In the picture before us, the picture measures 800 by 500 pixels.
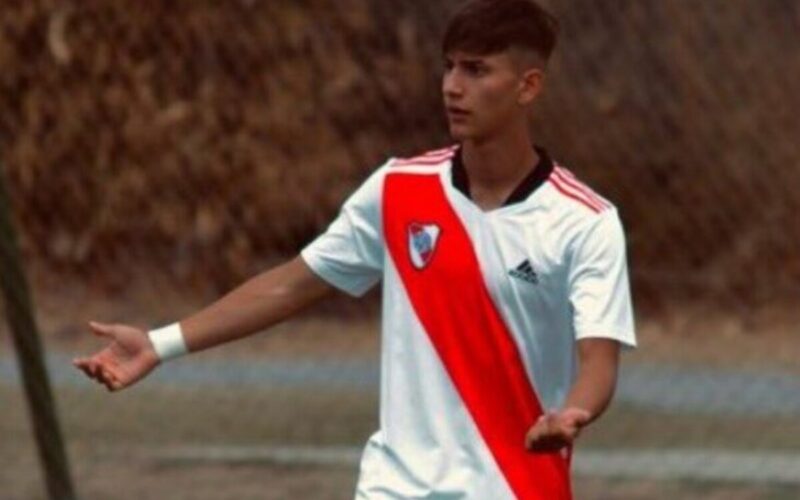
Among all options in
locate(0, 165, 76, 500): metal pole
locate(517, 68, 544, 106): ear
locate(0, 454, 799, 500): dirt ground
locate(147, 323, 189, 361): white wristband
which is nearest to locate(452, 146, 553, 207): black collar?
locate(517, 68, 544, 106): ear

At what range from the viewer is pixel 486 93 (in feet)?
20.9

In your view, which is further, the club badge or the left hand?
the club badge

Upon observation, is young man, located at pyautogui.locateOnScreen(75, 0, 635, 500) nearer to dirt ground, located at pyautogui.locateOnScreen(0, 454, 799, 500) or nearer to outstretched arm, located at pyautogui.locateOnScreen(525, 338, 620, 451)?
outstretched arm, located at pyautogui.locateOnScreen(525, 338, 620, 451)

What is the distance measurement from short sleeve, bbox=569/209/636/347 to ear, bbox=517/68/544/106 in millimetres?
286

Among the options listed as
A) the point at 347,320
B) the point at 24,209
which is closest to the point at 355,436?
the point at 347,320

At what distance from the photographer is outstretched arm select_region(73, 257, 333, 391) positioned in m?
6.51

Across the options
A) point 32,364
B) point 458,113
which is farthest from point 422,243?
point 32,364

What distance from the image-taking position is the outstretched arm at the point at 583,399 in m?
5.79

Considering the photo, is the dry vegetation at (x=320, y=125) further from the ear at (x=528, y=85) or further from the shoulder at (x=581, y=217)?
the shoulder at (x=581, y=217)

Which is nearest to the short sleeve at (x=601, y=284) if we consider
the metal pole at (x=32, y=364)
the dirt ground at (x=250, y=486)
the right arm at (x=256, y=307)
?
the right arm at (x=256, y=307)

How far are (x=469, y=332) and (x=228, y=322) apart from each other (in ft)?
1.68

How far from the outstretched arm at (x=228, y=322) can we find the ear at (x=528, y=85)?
1.83 feet

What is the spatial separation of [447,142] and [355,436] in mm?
1013

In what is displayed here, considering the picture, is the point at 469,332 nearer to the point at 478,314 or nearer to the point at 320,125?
the point at 478,314
